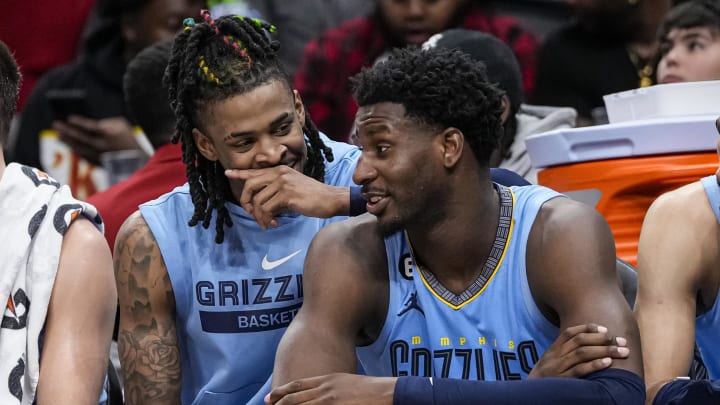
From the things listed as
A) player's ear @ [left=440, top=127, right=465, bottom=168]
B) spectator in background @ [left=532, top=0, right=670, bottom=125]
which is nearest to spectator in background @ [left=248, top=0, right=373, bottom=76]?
spectator in background @ [left=532, top=0, right=670, bottom=125]

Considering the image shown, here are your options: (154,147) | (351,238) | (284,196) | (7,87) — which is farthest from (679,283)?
(154,147)

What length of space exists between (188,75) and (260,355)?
79cm

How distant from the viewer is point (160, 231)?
3.47m

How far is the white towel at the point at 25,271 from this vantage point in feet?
8.90

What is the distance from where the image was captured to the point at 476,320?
3.05m

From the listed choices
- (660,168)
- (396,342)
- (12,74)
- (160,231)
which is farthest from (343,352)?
(660,168)

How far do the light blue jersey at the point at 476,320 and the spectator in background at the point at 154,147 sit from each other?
141 cm

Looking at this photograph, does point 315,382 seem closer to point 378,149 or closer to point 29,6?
point 378,149

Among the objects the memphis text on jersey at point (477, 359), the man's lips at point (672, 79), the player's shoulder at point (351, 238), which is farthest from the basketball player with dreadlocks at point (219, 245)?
the man's lips at point (672, 79)

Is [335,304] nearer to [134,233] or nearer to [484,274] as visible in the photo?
[484,274]

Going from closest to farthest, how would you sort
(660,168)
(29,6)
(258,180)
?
1. (258,180)
2. (660,168)
3. (29,6)

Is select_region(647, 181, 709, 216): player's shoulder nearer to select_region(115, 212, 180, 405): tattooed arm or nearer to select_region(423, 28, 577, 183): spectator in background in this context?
select_region(423, 28, 577, 183): spectator in background

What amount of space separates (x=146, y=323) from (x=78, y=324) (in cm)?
70

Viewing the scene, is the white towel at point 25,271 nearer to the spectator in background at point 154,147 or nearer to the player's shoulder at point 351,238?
the player's shoulder at point 351,238
